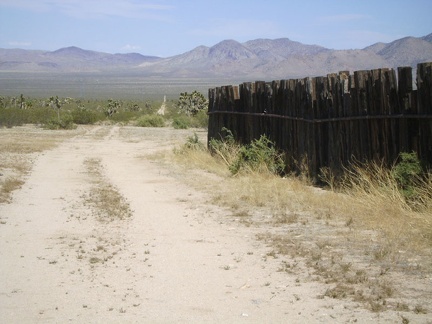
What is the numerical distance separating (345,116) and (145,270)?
22.7 ft

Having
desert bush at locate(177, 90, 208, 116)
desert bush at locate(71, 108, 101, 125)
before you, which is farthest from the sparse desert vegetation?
desert bush at locate(177, 90, 208, 116)

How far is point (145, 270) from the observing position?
7645 mm

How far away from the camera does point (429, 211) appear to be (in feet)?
30.8

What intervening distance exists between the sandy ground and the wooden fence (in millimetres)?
2941

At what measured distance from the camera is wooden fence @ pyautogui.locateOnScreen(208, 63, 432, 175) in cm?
1123

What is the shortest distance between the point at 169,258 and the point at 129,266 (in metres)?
0.60

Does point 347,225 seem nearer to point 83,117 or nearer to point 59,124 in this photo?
point 59,124

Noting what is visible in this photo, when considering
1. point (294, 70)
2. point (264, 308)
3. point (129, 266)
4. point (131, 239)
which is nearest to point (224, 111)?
point (131, 239)

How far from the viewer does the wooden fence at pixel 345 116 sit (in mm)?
11232

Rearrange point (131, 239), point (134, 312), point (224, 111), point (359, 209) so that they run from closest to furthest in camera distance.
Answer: point (134, 312), point (131, 239), point (359, 209), point (224, 111)

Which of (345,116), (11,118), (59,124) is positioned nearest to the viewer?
(345,116)

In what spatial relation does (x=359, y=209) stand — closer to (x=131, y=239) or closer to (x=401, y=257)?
(x=401, y=257)

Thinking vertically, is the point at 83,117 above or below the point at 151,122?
above

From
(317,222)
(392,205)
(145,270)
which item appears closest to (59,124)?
(317,222)
